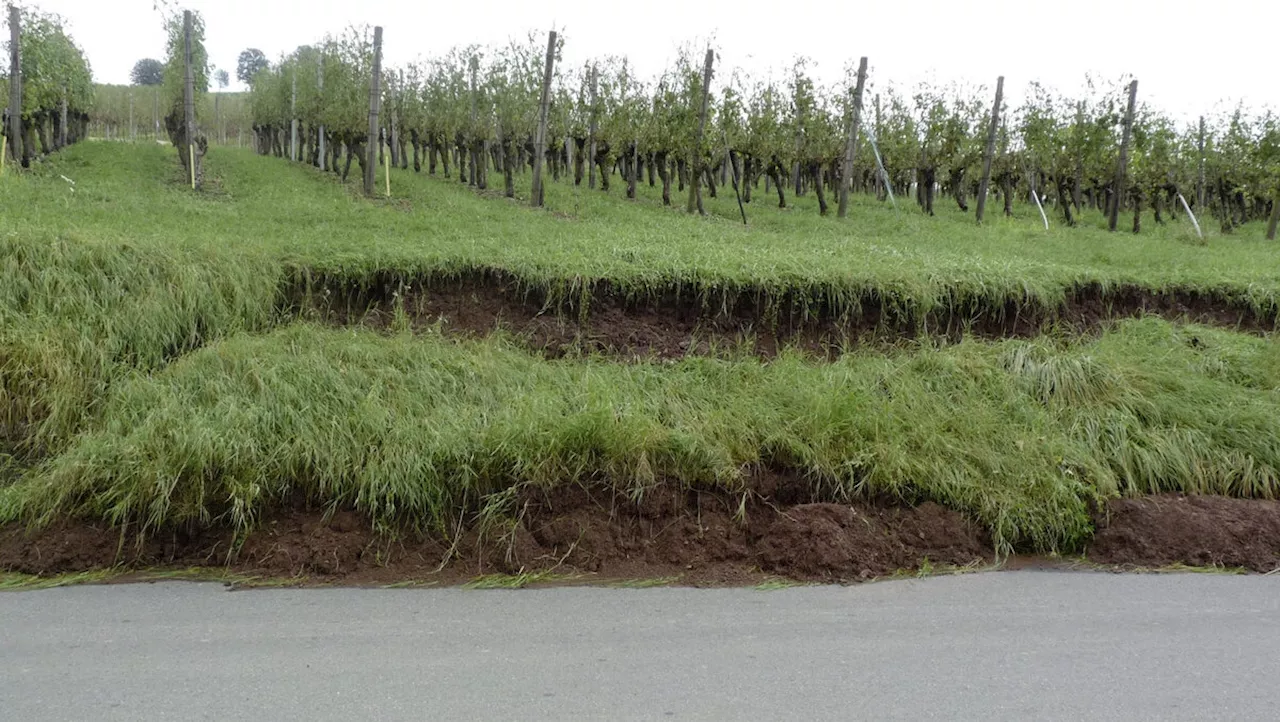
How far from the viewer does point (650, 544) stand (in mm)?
5266

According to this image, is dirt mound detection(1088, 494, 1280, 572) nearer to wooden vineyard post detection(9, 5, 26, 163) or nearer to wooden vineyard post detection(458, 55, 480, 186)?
wooden vineyard post detection(9, 5, 26, 163)

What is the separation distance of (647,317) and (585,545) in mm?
3564

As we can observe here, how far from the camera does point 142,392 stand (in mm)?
5914

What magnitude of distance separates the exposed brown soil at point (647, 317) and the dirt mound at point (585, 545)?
8.27ft

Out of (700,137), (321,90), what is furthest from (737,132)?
(321,90)

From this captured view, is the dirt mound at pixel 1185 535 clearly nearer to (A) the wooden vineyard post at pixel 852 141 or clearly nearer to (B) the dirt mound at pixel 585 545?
(B) the dirt mound at pixel 585 545

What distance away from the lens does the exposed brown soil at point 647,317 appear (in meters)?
7.96

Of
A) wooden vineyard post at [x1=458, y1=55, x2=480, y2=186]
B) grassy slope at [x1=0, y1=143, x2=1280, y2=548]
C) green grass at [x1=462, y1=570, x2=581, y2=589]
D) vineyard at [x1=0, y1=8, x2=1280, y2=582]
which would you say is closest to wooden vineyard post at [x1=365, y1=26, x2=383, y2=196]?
vineyard at [x1=0, y1=8, x2=1280, y2=582]

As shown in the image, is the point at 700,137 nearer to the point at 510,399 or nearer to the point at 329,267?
the point at 329,267

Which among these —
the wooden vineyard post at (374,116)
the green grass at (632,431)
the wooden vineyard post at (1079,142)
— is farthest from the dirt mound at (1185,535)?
the wooden vineyard post at (1079,142)

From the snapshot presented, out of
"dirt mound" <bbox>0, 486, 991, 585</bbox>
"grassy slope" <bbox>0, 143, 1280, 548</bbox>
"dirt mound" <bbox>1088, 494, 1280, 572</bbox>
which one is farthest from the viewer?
"dirt mound" <bbox>1088, 494, 1280, 572</bbox>

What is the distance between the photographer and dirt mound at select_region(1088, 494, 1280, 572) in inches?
215

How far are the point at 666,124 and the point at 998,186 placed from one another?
19.4 m

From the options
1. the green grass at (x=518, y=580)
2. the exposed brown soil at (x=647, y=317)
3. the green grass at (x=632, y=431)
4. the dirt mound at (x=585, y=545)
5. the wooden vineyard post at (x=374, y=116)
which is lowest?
the green grass at (x=518, y=580)
